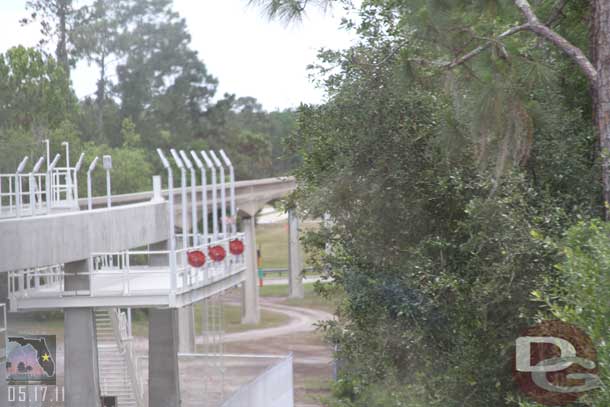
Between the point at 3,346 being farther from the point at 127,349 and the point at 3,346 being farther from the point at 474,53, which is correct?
the point at 474,53

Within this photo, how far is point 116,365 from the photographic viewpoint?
1798 cm

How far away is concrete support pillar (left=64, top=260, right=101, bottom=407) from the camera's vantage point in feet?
47.9

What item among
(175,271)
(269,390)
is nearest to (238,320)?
(269,390)

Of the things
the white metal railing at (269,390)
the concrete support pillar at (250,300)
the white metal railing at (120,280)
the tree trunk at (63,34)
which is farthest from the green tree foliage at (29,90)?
the concrete support pillar at (250,300)

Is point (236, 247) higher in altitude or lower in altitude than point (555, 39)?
lower

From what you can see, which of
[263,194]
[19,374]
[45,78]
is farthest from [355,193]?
[263,194]

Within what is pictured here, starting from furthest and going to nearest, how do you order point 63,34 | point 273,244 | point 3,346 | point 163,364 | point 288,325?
point 273,244 < point 288,325 < point 63,34 < point 163,364 < point 3,346

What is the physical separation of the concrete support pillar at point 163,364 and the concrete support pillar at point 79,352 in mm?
2736

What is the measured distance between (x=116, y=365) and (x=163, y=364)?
103 centimetres

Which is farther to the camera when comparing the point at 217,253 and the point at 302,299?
the point at 302,299

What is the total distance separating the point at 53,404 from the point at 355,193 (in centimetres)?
726

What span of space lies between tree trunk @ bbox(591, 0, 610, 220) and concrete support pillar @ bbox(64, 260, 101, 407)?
26.4ft

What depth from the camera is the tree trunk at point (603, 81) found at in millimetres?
9352

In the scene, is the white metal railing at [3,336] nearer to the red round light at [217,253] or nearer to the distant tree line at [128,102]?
the red round light at [217,253]
